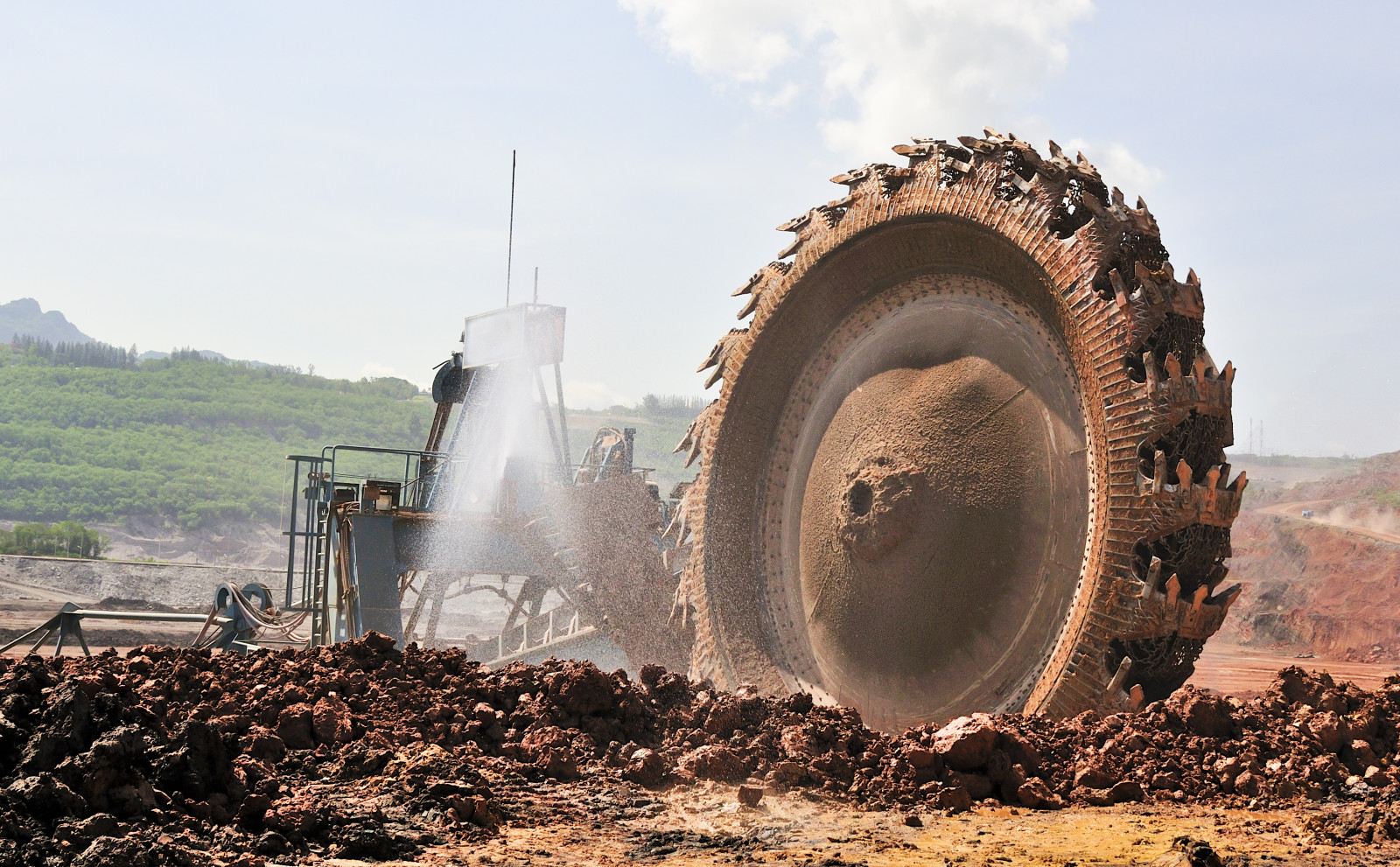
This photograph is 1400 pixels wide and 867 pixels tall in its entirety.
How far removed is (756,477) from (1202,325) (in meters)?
Result: 2.98

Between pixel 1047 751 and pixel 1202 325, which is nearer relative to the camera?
pixel 1047 751

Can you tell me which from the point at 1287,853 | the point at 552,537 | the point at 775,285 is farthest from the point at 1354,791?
the point at 552,537

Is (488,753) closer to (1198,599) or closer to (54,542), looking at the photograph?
(1198,599)

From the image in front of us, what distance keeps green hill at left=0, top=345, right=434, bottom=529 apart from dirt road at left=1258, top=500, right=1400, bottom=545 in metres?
56.6

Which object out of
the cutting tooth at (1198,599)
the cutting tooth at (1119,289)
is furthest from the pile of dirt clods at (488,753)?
the cutting tooth at (1119,289)

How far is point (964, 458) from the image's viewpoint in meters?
5.53

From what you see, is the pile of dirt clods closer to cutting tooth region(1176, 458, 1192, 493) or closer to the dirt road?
cutting tooth region(1176, 458, 1192, 493)

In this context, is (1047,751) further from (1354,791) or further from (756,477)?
(756,477)

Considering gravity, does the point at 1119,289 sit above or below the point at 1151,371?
above

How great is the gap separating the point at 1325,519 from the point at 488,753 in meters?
41.7

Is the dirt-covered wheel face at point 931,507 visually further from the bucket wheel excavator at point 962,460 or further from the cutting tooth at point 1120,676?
the cutting tooth at point 1120,676

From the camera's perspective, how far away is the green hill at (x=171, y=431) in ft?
235

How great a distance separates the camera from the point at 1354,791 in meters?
3.73

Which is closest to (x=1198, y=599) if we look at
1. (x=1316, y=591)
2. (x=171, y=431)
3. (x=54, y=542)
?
(x=1316, y=591)
